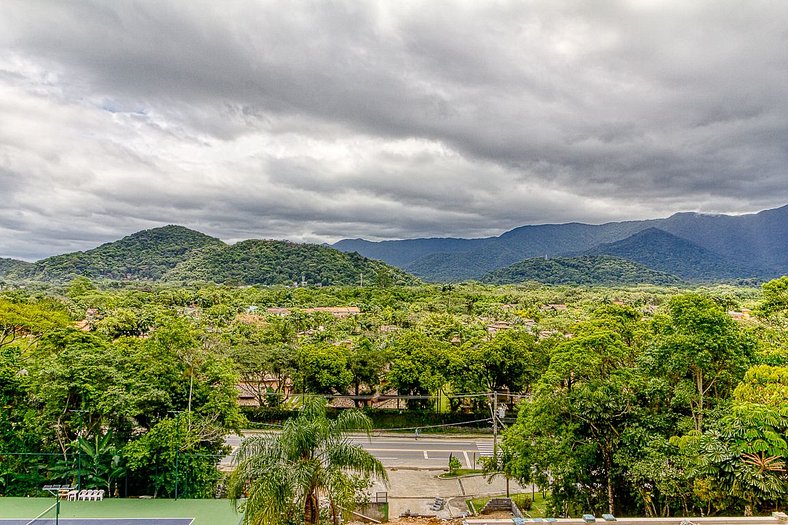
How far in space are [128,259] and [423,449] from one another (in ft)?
585

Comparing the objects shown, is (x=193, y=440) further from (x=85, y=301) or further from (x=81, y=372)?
(x=85, y=301)

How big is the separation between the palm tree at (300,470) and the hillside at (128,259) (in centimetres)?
16377

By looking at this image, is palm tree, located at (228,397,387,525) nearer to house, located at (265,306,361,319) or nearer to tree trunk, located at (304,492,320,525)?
tree trunk, located at (304,492,320,525)

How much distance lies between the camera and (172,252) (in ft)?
594

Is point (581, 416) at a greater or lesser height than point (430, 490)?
greater

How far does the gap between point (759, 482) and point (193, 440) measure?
46.1ft

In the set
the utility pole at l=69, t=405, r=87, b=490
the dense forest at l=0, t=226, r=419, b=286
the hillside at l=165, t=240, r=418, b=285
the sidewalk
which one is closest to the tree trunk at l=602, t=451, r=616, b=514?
the sidewalk

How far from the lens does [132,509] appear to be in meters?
13.4

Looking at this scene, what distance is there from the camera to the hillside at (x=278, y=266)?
138250mm

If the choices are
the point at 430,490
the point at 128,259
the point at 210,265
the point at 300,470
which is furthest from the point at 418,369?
the point at 128,259

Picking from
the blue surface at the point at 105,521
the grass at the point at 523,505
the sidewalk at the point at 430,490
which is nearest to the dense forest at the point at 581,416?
the grass at the point at 523,505

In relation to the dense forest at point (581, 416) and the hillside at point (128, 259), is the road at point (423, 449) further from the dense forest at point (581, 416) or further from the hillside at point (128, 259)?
the hillside at point (128, 259)

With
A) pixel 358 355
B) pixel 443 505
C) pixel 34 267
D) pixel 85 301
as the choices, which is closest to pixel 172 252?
pixel 34 267

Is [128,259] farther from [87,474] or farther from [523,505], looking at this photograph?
[523,505]
